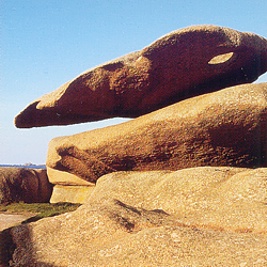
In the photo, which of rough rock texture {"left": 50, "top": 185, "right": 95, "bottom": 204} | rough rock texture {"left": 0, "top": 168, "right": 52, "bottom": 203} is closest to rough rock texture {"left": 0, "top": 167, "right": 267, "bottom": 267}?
rough rock texture {"left": 50, "top": 185, "right": 95, "bottom": 204}

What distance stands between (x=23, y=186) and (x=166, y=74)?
11861mm

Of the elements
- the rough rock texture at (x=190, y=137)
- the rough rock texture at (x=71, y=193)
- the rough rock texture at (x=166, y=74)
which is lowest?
the rough rock texture at (x=71, y=193)

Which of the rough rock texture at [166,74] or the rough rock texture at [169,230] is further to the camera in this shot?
the rough rock texture at [166,74]

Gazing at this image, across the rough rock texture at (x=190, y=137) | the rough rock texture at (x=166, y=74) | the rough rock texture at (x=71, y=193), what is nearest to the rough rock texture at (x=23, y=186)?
the rough rock texture at (x=71, y=193)

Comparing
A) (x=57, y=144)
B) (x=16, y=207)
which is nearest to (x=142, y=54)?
(x=57, y=144)

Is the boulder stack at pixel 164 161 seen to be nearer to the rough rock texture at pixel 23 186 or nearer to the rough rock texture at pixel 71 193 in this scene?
the rough rock texture at pixel 71 193

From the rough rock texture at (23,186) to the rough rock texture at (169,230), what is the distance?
35.7 ft

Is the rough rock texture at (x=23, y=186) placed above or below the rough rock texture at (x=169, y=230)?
below

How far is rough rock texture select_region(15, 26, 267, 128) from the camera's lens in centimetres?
1234

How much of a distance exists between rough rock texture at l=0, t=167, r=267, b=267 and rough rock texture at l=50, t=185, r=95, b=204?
236 inches

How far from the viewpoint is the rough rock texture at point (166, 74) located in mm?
12344

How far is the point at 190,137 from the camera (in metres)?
12.6

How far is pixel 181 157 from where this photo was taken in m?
13.4

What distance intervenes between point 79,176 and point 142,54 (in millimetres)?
7063
